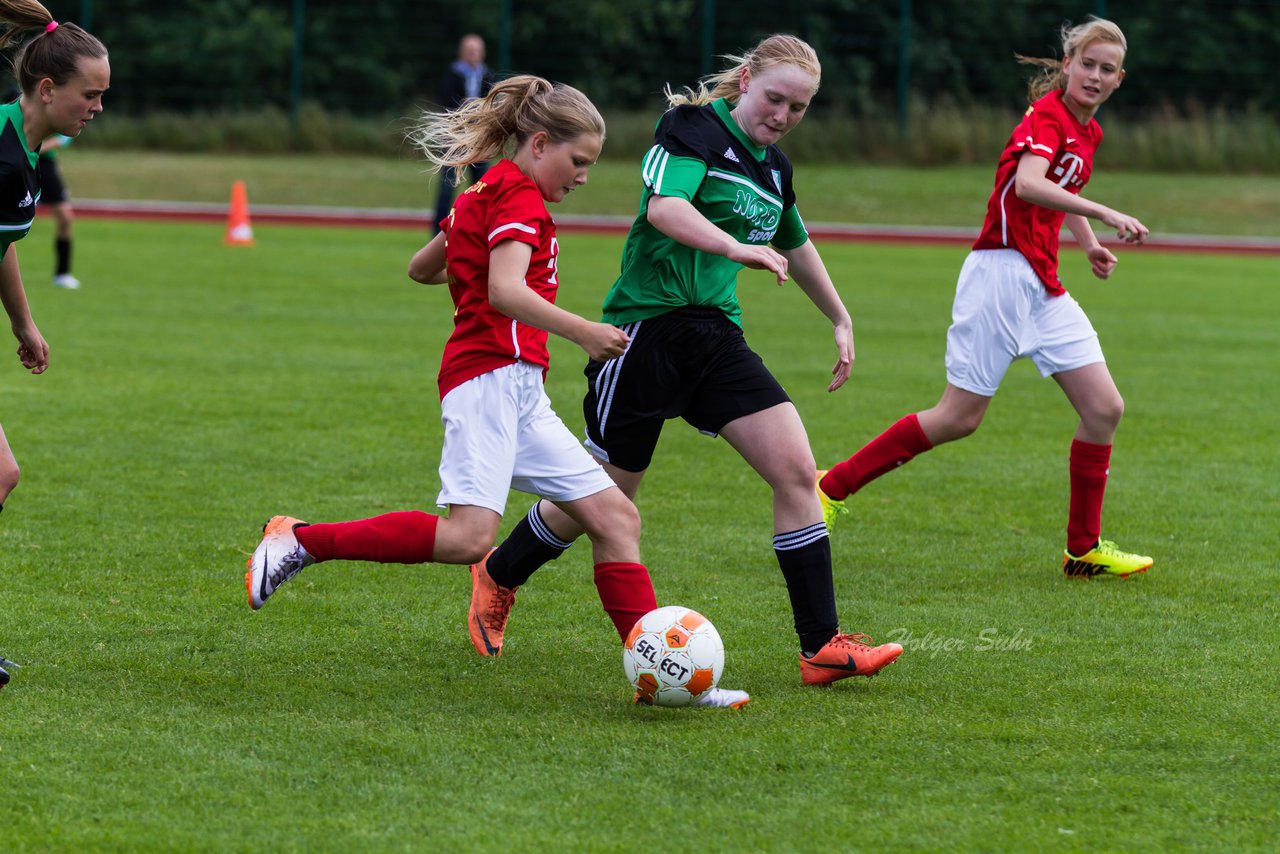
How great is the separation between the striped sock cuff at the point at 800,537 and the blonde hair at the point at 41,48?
2.41 meters

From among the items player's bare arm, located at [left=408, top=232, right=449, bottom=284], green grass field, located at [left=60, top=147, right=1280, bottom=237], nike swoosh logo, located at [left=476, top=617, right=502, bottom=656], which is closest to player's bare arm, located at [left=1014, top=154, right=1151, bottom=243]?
player's bare arm, located at [left=408, top=232, right=449, bottom=284]

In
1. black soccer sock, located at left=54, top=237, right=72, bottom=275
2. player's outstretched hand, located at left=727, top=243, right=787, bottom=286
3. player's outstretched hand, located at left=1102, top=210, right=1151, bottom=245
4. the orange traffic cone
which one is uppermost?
player's outstretched hand, located at left=727, top=243, right=787, bottom=286

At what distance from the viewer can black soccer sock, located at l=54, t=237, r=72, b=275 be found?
15.3 m

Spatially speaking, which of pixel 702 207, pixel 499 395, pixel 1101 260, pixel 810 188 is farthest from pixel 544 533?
pixel 810 188

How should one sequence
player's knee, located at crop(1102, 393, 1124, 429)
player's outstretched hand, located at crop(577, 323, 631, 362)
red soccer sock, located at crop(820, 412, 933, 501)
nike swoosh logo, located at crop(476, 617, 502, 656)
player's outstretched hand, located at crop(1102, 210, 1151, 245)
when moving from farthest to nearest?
red soccer sock, located at crop(820, 412, 933, 501) < player's knee, located at crop(1102, 393, 1124, 429) < player's outstretched hand, located at crop(1102, 210, 1151, 245) < nike swoosh logo, located at crop(476, 617, 502, 656) < player's outstretched hand, located at crop(577, 323, 631, 362)

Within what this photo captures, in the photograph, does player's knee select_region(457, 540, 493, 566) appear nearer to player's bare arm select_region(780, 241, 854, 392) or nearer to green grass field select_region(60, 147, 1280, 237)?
player's bare arm select_region(780, 241, 854, 392)

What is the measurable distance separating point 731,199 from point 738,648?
1.44 meters

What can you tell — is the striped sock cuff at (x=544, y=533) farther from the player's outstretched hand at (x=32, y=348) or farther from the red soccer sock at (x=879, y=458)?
the red soccer sock at (x=879, y=458)

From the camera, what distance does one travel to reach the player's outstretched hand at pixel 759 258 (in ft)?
14.9

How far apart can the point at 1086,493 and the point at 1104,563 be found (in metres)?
A: 0.29

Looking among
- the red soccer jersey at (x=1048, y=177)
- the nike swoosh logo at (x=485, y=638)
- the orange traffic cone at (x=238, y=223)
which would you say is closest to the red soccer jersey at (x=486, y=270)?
the nike swoosh logo at (x=485, y=638)

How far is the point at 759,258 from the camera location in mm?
4574

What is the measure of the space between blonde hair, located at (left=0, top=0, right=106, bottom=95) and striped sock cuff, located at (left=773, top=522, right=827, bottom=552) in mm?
2415

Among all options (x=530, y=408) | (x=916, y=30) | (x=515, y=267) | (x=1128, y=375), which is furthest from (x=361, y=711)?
(x=916, y=30)
